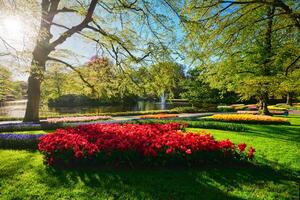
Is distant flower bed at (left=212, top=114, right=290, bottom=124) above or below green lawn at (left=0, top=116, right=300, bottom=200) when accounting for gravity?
above

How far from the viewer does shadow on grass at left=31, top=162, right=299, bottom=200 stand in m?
4.70

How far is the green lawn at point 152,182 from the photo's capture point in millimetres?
4699

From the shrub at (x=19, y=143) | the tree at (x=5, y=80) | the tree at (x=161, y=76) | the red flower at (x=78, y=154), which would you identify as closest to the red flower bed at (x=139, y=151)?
the red flower at (x=78, y=154)

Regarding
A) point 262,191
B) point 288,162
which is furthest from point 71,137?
point 288,162

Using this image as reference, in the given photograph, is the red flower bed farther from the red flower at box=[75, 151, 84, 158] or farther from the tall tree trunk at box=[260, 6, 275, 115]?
the tall tree trunk at box=[260, 6, 275, 115]

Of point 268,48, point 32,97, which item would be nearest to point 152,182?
point 32,97

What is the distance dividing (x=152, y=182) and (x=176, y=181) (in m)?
0.49

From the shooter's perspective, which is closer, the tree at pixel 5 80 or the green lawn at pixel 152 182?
the green lawn at pixel 152 182

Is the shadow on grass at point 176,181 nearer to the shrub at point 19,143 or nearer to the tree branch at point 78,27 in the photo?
the shrub at point 19,143

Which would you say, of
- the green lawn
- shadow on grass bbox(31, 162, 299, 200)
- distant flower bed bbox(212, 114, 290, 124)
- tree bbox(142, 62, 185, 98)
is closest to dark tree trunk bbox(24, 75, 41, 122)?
tree bbox(142, 62, 185, 98)

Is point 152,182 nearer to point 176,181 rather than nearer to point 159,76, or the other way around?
point 176,181

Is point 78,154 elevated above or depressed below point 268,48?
below

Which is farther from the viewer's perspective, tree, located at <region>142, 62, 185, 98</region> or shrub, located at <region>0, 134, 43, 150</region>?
tree, located at <region>142, 62, 185, 98</region>

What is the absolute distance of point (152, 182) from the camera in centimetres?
523
